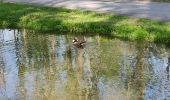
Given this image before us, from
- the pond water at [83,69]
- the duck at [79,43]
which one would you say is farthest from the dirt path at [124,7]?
the duck at [79,43]

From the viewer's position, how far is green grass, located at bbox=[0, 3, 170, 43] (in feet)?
64.6

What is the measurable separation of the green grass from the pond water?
689 mm

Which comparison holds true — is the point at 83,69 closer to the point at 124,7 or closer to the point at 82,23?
the point at 82,23

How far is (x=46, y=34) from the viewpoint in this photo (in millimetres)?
21109

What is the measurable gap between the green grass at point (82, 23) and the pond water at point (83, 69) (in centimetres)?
69

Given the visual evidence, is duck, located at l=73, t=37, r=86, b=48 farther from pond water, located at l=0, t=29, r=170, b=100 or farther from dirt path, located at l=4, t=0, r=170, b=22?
dirt path, located at l=4, t=0, r=170, b=22

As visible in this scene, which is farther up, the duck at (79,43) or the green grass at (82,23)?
the green grass at (82,23)

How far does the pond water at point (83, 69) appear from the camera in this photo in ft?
43.5

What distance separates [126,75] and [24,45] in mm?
5566

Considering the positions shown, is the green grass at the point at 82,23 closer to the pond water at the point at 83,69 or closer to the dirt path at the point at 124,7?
the pond water at the point at 83,69

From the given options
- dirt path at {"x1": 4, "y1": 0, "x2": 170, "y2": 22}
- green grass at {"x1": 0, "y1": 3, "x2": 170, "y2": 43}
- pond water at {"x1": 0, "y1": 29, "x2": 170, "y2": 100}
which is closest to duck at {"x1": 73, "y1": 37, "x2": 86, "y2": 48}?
pond water at {"x1": 0, "y1": 29, "x2": 170, "y2": 100}

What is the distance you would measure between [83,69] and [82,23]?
6.24 metres

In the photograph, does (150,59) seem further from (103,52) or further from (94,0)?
(94,0)

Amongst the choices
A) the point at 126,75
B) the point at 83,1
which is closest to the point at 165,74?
the point at 126,75
